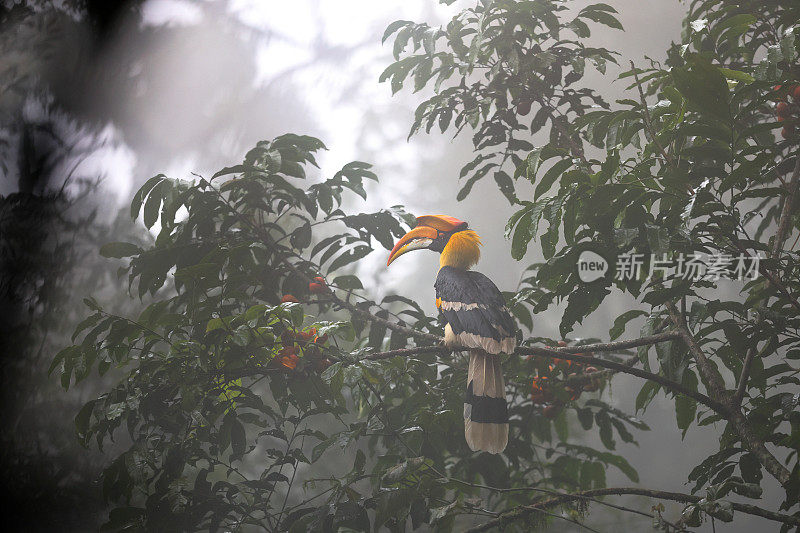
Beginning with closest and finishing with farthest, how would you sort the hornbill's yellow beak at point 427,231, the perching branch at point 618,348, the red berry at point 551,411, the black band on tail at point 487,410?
the perching branch at point 618,348, the black band on tail at point 487,410, the red berry at point 551,411, the hornbill's yellow beak at point 427,231

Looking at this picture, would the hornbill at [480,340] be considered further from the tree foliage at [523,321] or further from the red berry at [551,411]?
the red berry at [551,411]

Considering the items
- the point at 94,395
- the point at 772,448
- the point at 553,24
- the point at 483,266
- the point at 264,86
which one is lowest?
the point at 772,448

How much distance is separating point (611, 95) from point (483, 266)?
0.62 m

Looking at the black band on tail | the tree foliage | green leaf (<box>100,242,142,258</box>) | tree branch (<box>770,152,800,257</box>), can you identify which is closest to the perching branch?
the tree foliage

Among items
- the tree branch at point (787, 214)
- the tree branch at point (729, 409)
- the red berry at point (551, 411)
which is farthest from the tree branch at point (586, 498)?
the tree branch at point (787, 214)

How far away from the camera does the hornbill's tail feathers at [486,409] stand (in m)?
1.17

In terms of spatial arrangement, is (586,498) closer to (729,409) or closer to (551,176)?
(729,409)

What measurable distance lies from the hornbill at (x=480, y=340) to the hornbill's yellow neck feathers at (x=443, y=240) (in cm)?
4

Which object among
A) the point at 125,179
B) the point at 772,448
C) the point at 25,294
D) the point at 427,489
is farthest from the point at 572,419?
the point at 25,294

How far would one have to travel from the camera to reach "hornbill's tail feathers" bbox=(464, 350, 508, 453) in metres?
1.17

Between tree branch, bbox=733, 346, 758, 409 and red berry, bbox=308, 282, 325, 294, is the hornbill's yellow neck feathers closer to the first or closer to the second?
red berry, bbox=308, 282, 325, 294

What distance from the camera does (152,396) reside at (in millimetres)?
1143

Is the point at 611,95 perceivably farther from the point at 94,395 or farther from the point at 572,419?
the point at 94,395

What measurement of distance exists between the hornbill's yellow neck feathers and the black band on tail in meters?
0.35
